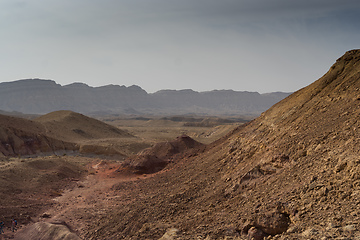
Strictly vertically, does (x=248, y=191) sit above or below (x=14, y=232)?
above

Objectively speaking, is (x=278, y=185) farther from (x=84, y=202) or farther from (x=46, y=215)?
(x=84, y=202)

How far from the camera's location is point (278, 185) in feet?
25.6

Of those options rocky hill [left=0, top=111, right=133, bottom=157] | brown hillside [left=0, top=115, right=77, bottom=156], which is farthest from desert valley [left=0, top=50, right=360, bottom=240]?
rocky hill [left=0, top=111, right=133, bottom=157]

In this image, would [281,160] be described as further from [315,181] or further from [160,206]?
[160,206]

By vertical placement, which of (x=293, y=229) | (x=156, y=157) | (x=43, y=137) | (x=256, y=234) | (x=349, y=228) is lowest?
(x=156, y=157)

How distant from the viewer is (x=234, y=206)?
823 cm

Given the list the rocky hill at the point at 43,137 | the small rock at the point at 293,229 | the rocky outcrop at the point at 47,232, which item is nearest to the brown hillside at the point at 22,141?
the rocky hill at the point at 43,137

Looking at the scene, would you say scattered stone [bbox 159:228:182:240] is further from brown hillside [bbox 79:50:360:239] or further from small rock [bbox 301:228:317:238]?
small rock [bbox 301:228:317:238]

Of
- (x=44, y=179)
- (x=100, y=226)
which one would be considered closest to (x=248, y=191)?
(x=100, y=226)

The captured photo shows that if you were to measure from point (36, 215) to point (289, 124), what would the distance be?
40.1 ft

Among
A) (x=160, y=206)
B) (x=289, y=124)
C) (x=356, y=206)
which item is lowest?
(x=160, y=206)

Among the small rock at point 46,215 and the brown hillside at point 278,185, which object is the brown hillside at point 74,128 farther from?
the brown hillside at point 278,185

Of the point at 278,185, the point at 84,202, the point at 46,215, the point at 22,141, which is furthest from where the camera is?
the point at 22,141

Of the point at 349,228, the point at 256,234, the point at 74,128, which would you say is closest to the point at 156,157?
the point at 256,234
